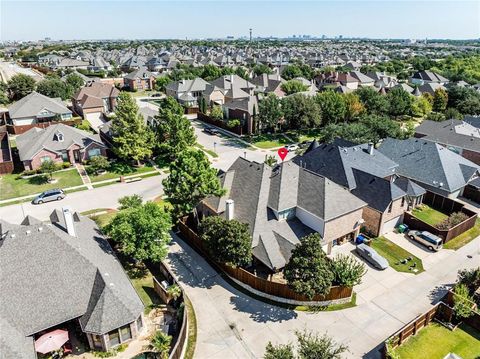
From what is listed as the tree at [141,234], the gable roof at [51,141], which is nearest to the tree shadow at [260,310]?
the tree at [141,234]

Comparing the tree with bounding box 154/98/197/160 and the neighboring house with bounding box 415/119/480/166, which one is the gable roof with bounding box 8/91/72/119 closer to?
the tree with bounding box 154/98/197/160

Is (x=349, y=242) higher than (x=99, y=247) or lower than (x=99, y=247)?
lower

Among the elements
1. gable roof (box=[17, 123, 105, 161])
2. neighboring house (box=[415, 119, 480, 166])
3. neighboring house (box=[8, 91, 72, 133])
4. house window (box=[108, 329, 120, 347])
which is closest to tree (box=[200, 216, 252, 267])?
house window (box=[108, 329, 120, 347])

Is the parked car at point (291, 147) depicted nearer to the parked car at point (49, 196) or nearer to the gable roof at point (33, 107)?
the parked car at point (49, 196)

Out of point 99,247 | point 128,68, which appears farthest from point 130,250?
point 128,68

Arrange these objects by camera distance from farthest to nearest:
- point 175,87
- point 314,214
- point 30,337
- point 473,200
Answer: point 175,87
point 473,200
point 314,214
point 30,337

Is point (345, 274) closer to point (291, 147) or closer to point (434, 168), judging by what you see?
point (434, 168)

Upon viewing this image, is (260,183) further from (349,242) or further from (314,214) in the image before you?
(349,242)

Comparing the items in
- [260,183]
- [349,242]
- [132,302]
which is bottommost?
[349,242]
